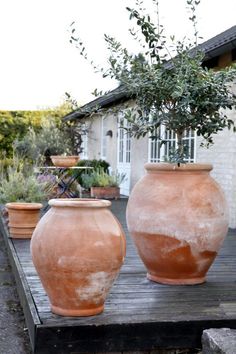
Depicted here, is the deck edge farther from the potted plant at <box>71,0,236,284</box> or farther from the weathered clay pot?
the weathered clay pot

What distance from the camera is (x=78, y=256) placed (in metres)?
3.68

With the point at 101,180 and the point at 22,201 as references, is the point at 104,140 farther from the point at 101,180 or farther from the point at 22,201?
the point at 22,201

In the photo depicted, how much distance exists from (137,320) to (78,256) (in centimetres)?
60

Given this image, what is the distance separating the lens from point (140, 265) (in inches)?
224

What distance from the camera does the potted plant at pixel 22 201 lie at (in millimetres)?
7441

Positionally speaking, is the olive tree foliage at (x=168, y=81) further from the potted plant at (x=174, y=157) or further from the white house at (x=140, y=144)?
the white house at (x=140, y=144)

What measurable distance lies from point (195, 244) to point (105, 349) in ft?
4.54

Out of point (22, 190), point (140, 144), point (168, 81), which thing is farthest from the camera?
point (140, 144)

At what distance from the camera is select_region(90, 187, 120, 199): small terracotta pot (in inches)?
538

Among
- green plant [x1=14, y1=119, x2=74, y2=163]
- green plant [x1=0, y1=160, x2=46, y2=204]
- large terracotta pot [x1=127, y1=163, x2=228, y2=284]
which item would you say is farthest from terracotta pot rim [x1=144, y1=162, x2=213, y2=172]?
green plant [x1=14, y1=119, x2=74, y2=163]

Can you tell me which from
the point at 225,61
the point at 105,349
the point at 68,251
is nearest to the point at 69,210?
the point at 68,251

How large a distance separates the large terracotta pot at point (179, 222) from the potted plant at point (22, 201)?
2.93m

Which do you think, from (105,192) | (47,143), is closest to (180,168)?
(105,192)

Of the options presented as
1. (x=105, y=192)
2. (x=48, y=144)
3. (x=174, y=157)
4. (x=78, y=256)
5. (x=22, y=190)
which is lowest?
(x=105, y=192)
